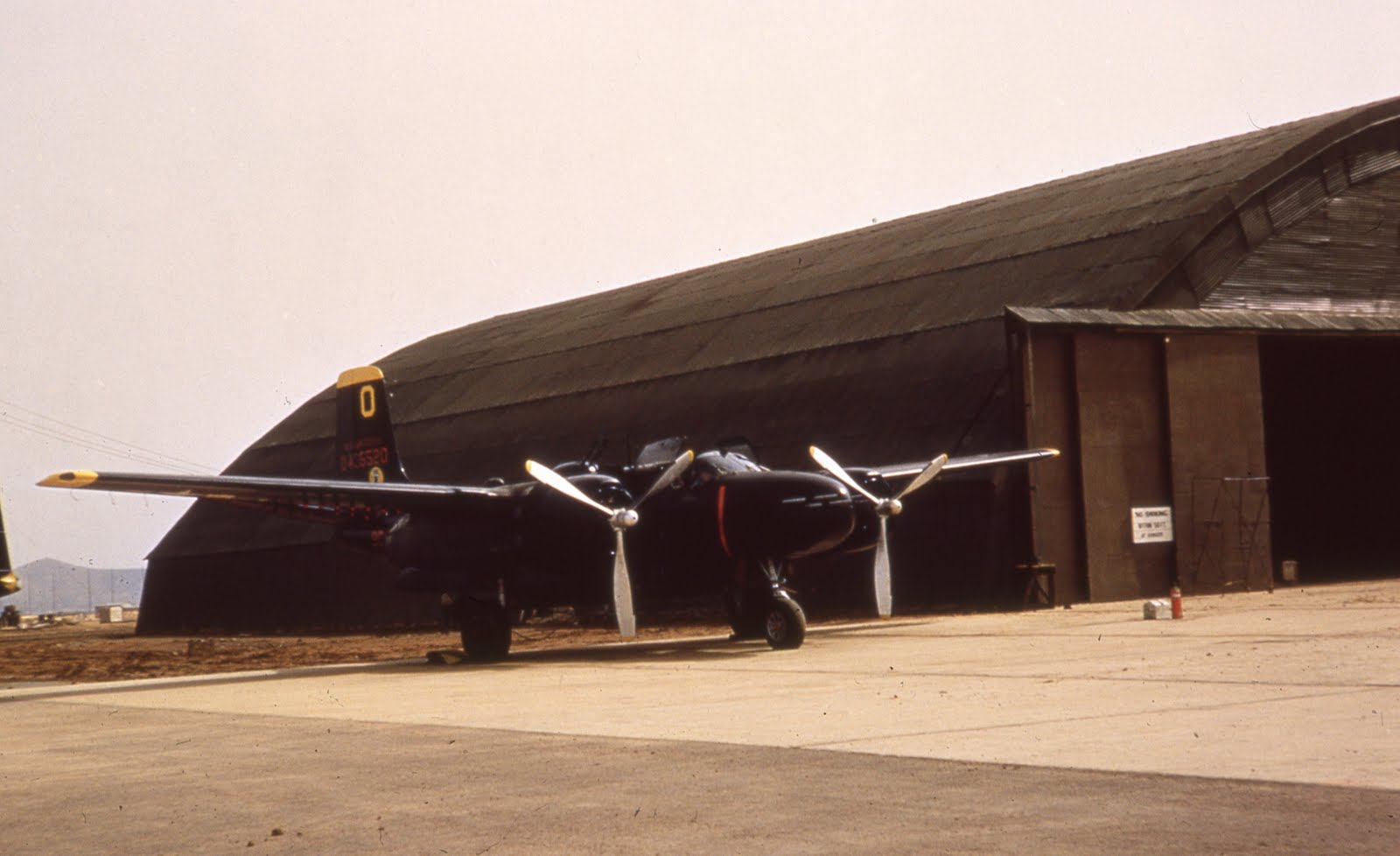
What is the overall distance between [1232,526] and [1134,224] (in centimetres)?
806

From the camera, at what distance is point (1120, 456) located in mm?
35844

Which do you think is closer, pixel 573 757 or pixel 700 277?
pixel 573 757

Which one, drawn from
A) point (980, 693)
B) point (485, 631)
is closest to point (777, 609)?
point (485, 631)

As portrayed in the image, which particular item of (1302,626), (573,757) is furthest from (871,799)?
(1302,626)

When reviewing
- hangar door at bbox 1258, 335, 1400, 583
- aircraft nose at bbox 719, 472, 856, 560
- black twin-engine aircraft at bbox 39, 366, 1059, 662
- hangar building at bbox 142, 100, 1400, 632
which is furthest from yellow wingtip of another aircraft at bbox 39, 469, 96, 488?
hangar door at bbox 1258, 335, 1400, 583

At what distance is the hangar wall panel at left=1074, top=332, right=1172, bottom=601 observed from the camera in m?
35.2

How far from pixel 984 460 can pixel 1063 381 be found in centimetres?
450

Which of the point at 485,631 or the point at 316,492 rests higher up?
the point at 316,492

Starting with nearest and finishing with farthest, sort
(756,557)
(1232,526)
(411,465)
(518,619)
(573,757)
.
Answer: (573,757), (756,557), (518,619), (1232,526), (411,465)

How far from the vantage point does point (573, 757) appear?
11.6m

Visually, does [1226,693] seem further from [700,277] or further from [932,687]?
[700,277]

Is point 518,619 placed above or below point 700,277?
below

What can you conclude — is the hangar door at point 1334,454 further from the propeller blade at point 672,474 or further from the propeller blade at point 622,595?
the propeller blade at point 622,595

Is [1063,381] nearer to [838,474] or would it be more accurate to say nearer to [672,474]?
[838,474]
